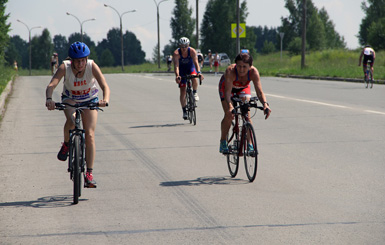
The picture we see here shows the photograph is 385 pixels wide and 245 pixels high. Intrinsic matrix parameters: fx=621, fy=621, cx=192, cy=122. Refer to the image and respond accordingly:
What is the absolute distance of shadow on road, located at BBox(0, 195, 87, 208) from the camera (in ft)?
20.4

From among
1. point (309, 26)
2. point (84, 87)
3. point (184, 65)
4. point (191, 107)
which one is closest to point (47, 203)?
point (84, 87)

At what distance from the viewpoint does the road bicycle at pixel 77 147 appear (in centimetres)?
624

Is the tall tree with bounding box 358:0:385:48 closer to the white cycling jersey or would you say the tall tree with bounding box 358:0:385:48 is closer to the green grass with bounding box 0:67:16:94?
the green grass with bounding box 0:67:16:94

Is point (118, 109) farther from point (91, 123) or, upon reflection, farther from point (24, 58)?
point (24, 58)

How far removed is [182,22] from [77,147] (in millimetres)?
102146

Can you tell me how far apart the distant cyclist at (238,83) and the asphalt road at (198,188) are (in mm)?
706

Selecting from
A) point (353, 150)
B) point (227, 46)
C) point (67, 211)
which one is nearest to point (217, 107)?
point (353, 150)

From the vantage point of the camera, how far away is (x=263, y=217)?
5555 mm

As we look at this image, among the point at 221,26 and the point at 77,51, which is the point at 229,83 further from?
the point at 221,26

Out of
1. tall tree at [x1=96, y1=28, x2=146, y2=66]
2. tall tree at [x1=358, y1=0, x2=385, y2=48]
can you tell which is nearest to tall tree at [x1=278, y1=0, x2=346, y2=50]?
tall tree at [x1=358, y1=0, x2=385, y2=48]

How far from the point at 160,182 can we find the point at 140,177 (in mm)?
427

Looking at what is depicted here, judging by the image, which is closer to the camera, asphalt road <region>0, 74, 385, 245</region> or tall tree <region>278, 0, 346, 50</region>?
asphalt road <region>0, 74, 385, 245</region>

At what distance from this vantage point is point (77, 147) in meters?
6.36

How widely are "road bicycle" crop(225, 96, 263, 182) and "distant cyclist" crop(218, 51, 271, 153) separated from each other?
0.26 feet
